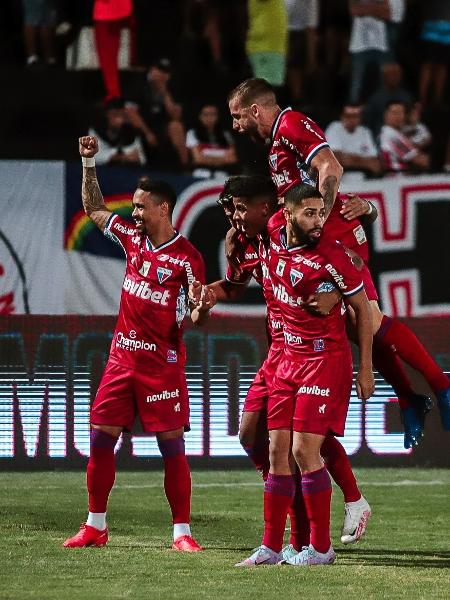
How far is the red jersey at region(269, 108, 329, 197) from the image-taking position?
7.73 metres

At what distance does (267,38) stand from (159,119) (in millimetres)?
1510

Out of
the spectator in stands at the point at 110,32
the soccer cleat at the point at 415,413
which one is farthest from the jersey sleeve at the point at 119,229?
the spectator in stands at the point at 110,32

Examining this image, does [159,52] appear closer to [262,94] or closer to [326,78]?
[326,78]

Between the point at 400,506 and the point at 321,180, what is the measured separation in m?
3.28

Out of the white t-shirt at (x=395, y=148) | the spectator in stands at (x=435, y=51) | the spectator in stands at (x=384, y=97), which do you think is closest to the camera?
the white t-shirt at (x=395, y=148)

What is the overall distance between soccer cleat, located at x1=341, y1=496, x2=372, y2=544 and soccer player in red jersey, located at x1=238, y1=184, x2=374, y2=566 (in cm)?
63

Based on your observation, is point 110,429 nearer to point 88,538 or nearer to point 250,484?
point 88,538

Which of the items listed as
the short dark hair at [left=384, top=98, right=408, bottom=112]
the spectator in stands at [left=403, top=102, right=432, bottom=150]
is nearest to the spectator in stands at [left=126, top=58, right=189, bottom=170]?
the short dark hair at [left=384, top=98, right=408, bottom=112]

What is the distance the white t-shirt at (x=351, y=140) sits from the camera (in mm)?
15320

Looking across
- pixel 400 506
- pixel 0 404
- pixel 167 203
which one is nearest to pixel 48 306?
pixel 0 404

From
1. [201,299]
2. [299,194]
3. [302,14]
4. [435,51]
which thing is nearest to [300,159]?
[299,194]

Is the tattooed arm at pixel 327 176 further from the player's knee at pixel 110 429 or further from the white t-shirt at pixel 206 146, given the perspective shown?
the white t-shirt at pixel 206 146

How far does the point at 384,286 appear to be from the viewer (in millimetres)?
14156

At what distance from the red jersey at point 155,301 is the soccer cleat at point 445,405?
4.68ft
